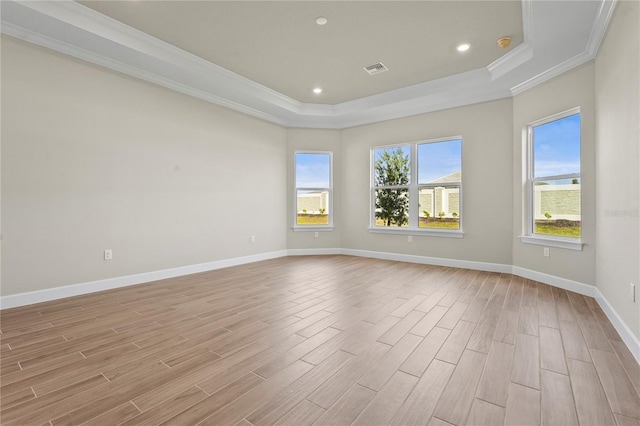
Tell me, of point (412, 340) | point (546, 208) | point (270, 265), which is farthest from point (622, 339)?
→ point (270, 265)

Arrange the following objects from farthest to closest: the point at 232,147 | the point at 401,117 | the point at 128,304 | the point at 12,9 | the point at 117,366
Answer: the point at 401,117
the point at 232,147
the point at 128,304
the point at 12,9
the point at 117,366

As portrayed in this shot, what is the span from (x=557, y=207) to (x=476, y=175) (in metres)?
1.24

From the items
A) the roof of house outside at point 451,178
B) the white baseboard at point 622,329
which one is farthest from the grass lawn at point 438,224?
the white baseboard at point 622,329

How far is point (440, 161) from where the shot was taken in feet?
17.6

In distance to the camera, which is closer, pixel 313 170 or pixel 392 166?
pixel 392 166

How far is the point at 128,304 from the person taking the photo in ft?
10.3

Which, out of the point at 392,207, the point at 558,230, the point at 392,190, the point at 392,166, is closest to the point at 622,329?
the point at 558,230

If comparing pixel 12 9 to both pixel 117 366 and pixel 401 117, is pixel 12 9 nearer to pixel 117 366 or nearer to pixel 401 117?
pixel 117 366

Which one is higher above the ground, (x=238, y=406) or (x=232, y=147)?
(x=232, y=147)

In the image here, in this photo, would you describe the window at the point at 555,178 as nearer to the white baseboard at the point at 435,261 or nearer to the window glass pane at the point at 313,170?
the white baseboard at the point at 435,261

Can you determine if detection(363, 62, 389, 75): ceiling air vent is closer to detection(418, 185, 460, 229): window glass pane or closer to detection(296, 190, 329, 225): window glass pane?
detection(418, 185, 460, 229): window glass pane

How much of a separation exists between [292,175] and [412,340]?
4578 mm

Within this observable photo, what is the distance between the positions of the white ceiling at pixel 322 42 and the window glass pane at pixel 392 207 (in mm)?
1765

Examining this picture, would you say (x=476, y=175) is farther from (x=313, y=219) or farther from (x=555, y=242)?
(x=313, y=219)
